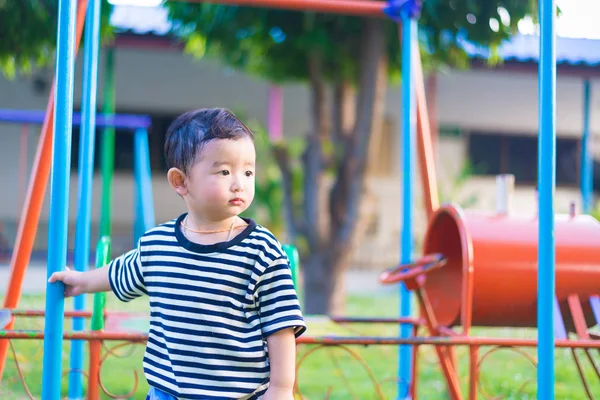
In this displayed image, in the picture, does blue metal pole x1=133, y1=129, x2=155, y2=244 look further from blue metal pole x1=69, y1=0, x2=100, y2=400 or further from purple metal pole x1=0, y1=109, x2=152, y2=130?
blue metal pole x1=69, y1=0, x2=100, y2=400

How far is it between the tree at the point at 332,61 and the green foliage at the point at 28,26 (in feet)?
2.82

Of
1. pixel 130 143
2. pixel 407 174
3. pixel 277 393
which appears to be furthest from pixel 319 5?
pixel 130 143

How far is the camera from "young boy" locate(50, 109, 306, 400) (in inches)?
56.0

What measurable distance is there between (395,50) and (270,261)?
4.32 meters

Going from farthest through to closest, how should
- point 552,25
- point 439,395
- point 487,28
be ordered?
1. point 487,28
2. point 439,395
3. point 552,25

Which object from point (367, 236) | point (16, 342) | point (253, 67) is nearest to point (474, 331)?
point (253, 67)

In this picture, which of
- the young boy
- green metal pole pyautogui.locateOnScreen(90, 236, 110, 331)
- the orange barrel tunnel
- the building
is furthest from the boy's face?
the building

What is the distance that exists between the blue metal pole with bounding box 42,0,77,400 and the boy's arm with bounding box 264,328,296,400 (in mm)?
547

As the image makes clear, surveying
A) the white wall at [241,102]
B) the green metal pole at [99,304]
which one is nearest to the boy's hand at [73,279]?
the green metal pole at [99,304]

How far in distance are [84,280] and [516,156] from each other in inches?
432

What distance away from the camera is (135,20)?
11305 mm

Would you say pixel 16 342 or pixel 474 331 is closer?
pixel 16 342

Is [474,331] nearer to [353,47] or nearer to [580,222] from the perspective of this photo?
[353,47]

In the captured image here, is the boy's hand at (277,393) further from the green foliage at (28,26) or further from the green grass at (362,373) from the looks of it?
the green foliage at (28,26)
